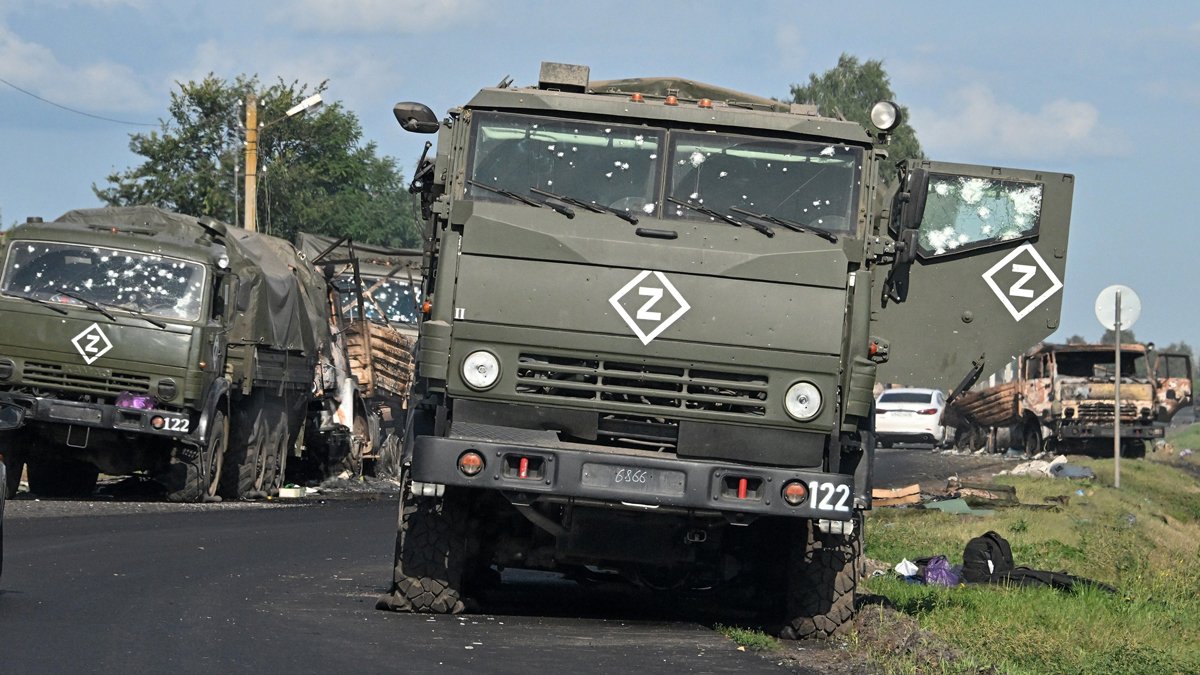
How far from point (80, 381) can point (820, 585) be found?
11.3 m

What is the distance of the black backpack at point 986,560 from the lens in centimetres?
1321

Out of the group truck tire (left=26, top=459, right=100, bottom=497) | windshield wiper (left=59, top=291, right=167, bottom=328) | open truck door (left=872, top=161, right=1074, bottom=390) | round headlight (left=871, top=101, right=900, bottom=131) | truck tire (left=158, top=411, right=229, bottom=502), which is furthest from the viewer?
truck tire (left=26, top=459, right=100, bottom=497)

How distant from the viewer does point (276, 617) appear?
33.7 ft

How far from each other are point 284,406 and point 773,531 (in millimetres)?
14005

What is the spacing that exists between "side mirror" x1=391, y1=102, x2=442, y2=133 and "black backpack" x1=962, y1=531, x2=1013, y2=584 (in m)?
5.28

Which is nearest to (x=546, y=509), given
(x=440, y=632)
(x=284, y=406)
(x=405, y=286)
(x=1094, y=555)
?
(x=440, y=632)

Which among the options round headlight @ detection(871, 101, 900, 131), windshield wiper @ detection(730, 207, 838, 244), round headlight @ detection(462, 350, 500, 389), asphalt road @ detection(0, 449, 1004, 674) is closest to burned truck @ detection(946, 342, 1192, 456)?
asphalt road @ detection(0, 449, 1004, 674)

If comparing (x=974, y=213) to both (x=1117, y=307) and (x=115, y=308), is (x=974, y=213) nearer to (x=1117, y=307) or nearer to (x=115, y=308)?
(x=115, y=308)

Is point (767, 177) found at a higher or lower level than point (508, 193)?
higher

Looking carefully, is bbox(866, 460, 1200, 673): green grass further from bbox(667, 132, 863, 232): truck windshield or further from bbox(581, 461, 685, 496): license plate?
bbox(667, 132, 863, 232): truck windshield

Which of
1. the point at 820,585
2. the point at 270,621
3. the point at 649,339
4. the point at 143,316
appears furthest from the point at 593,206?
the point at 143,316

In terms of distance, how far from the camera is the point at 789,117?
10469 millimetres

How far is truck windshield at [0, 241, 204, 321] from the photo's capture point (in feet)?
64.0

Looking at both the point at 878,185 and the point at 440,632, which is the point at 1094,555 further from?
the point at 440,632
